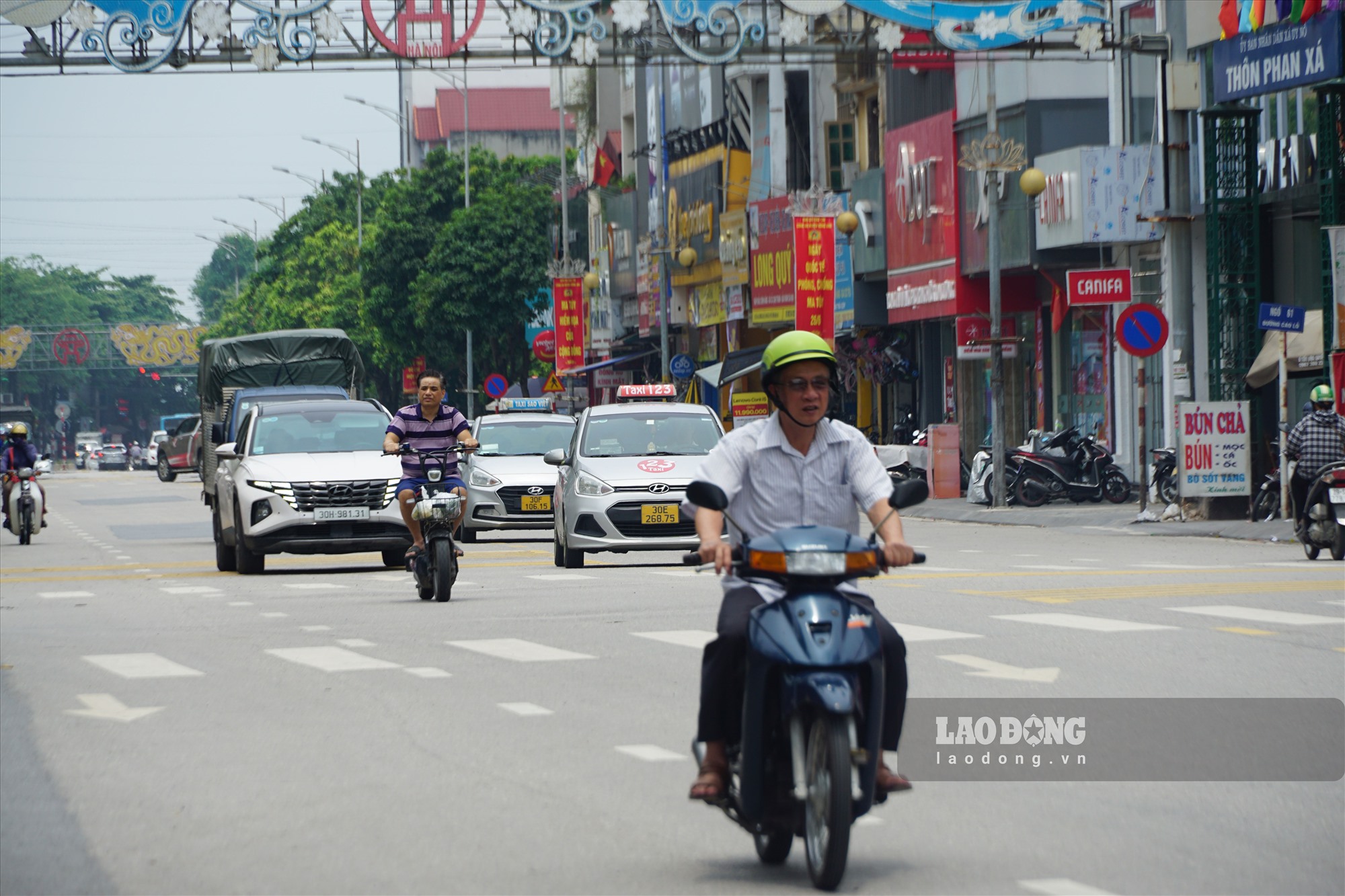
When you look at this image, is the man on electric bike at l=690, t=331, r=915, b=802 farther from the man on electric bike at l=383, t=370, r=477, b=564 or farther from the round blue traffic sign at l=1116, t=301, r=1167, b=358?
the round blue traffic sign at l=1116, t=301, r=1167, b=358

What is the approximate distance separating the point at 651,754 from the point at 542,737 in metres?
0.65

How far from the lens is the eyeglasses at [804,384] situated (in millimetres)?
6414

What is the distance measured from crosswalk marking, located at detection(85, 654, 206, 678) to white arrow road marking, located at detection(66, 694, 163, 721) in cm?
99

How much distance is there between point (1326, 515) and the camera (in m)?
19.0

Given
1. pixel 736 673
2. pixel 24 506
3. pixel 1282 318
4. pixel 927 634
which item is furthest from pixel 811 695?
pixel 24 506

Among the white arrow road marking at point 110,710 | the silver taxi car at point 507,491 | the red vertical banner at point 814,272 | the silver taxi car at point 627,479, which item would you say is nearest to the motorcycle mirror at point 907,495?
the white arrow road marking at point 110,710

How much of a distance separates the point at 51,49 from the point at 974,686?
884 inches

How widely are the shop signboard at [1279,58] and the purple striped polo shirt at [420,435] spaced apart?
12.7 metres

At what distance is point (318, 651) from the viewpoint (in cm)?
1278

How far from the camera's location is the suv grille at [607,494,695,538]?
20391 mm

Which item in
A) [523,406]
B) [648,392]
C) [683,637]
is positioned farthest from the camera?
[523,406]

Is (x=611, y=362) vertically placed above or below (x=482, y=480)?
above

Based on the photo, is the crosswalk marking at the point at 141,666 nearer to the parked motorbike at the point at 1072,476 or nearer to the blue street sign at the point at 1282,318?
the blue street sign at the point at 1282,318

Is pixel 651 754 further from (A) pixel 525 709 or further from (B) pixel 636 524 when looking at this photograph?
(B) pixel 636 524
